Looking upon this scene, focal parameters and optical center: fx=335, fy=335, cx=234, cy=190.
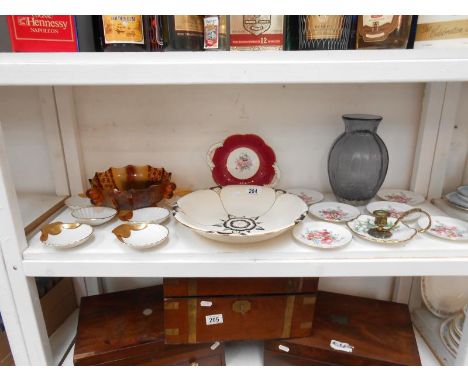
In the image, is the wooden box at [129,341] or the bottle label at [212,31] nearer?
the bottle label at [212,31]

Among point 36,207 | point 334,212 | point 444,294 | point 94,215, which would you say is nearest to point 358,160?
point 334,212

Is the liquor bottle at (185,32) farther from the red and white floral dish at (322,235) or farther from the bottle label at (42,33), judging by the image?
the red and white floral dish at (322,235)

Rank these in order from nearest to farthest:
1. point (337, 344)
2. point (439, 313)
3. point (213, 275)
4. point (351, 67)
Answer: point (351, 67) < point (213, 275) < point (337, 344) < point (439, 313)

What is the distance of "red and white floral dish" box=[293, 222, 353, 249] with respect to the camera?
0.64 metres

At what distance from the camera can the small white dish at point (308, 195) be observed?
81 centimetres

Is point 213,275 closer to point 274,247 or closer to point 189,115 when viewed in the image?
point 274,247

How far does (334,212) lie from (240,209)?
8.3 inches

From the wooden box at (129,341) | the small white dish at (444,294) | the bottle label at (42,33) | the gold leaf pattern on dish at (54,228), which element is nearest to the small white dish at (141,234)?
the gold leaf pattern on dish at (54,228)

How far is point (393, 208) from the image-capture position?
2.49 ft

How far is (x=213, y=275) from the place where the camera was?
Answer: 2.02 ft

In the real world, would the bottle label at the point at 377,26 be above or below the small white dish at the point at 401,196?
above

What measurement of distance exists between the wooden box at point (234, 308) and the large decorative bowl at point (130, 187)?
19 cm
